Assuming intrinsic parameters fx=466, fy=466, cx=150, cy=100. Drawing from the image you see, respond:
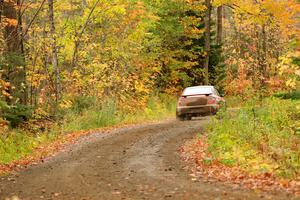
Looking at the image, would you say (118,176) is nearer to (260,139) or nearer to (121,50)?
(260,139)

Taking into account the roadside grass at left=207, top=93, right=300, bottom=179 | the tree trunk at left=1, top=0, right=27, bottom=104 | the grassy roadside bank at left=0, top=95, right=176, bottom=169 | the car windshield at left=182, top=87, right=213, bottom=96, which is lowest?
the grassy roadside bank at left=0, top=95, right=176, bottom=169

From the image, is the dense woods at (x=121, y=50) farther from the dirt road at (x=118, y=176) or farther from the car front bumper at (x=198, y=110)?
the dirt road at (x=118, y=176)

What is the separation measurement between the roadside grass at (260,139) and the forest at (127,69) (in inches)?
2.0

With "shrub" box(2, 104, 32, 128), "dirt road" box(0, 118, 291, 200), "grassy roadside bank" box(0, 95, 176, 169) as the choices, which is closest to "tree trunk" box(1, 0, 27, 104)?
"shrub" box(2, 104, 32, 128)

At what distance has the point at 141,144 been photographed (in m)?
15.4

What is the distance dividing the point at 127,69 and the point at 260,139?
50.6 ft

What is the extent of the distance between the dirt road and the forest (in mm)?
1514

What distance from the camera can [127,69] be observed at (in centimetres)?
2722

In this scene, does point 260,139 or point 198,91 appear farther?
point 198,91

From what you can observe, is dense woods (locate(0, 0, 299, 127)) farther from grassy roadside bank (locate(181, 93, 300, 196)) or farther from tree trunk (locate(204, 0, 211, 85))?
grassy roadside bank (locate(181, 93, 300, 196))

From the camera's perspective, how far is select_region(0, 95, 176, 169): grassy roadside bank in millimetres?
14945

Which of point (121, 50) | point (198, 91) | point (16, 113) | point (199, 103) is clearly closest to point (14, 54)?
point (16, 113)

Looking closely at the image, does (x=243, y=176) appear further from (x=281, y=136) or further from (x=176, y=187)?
(x=281, y=136)

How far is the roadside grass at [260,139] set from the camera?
A: 10.3 m
